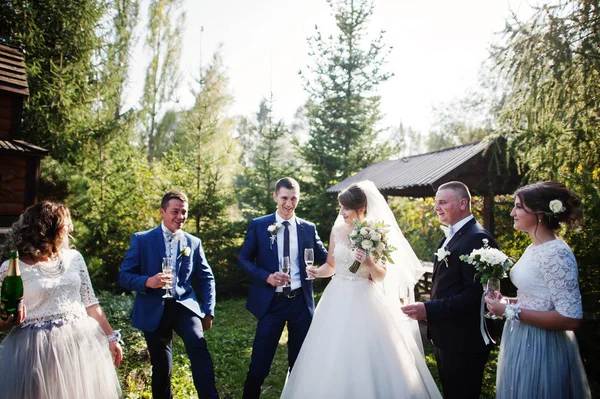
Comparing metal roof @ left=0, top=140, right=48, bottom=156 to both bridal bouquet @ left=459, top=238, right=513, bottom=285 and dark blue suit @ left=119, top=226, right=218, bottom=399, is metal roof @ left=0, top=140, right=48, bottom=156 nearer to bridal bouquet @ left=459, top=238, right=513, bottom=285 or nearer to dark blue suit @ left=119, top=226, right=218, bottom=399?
dark blue suit @ left=119, top=226, right=218, bottom=399

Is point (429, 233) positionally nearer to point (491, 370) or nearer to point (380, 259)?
point (491, 370)

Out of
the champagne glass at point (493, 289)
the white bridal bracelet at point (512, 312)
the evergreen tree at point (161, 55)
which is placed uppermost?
the evergreen tree at point (161, 55)

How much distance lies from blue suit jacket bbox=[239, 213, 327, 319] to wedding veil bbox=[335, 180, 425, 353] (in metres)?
0.53

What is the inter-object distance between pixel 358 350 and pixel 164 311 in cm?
215

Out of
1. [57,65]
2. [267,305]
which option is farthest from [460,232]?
[57,65]

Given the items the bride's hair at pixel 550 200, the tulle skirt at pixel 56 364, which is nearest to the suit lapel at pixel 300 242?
the tulle skirt at pixel 56 364

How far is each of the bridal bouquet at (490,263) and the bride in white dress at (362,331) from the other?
1.34 meters

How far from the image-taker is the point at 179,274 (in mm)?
4527

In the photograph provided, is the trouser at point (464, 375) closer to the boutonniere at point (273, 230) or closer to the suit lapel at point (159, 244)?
the boutonniere at point (273, 230)

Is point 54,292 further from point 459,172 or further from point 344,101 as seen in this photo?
point 344,101

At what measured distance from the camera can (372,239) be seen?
4.13 meters

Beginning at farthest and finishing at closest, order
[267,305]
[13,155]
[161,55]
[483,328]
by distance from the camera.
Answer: [161,55]
[13,155]
[267,305]
[483,328]

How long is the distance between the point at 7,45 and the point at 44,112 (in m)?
2.03

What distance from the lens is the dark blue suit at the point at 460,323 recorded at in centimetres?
346
